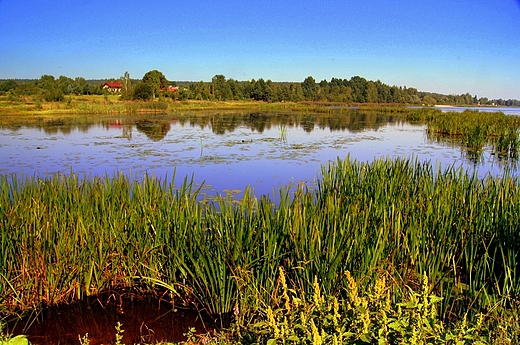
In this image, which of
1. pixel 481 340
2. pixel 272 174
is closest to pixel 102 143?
pixel 272 174

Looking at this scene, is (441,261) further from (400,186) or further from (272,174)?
(272,174)

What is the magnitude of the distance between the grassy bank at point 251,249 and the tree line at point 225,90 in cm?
3696

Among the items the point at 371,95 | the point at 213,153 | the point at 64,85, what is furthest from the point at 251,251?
the point at 371,95

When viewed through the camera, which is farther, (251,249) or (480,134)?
(480,134)

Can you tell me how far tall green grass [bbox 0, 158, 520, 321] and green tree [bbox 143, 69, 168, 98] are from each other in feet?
150

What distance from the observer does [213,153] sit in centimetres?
1348

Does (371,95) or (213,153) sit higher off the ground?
(371,95)

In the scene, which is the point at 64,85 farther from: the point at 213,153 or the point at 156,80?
the point at 213,153

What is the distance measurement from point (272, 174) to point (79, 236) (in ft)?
22.0

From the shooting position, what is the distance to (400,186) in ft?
17.0

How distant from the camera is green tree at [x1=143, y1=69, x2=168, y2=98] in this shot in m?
49.3

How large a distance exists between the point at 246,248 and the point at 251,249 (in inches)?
2.9

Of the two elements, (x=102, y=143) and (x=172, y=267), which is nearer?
(x=172, y=267)

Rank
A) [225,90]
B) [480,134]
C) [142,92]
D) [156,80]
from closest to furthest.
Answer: [480,134] → [142,92] → [156,80] → [225,90]
